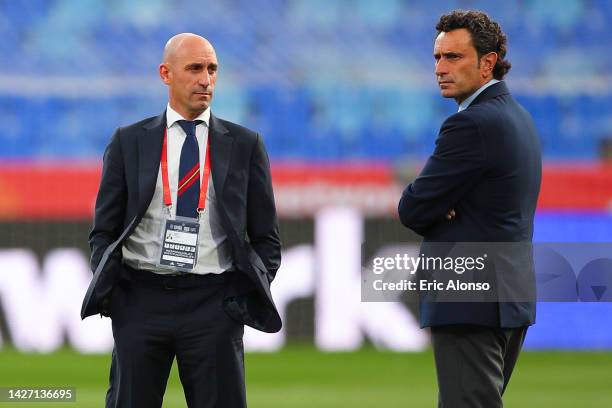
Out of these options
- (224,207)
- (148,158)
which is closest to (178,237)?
(224,207)

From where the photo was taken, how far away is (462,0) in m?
15.5

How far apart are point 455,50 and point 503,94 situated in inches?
9.0

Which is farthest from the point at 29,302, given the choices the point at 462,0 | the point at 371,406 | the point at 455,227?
the point at 462,0

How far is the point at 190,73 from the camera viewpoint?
4.09m

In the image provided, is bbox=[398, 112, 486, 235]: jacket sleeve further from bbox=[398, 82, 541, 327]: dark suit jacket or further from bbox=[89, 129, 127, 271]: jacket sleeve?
bbox=[89, 129, 127, 271]: jacket sleeve

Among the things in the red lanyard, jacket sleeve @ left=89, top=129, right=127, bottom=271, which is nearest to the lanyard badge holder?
the red lanyard

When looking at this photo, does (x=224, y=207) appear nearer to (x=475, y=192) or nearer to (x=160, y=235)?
(x=160, y=235)

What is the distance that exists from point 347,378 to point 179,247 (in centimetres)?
510

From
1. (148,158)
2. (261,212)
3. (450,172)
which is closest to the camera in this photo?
(450,172)

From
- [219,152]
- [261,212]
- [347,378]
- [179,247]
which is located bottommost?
[347,378]

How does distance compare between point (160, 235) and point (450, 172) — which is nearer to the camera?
point (450, 172)

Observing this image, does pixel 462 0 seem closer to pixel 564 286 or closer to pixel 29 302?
pixel 29 302

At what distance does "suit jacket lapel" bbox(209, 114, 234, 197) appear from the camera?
4.07 meters

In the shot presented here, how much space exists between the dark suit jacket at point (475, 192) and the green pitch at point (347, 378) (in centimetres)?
388
